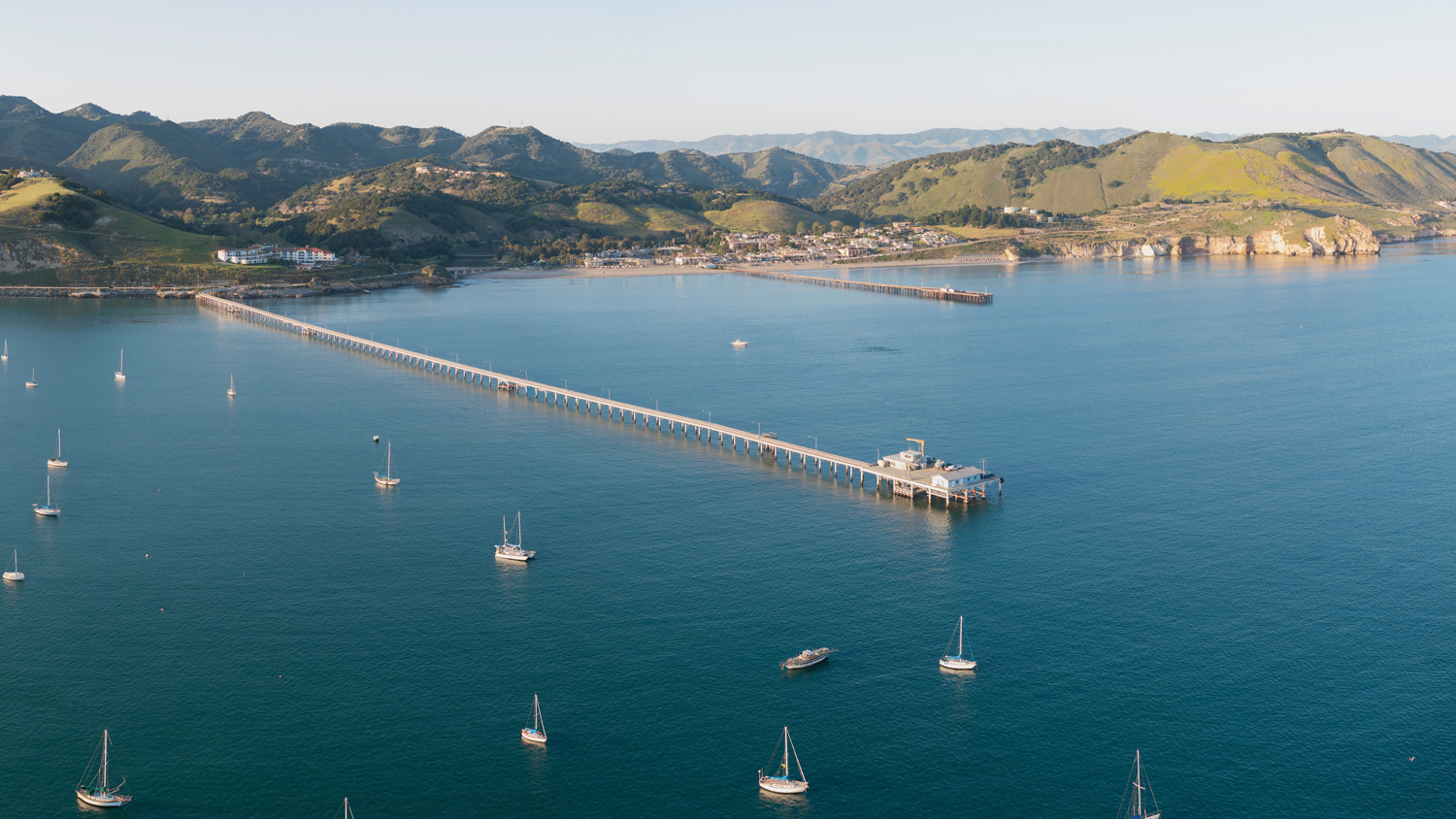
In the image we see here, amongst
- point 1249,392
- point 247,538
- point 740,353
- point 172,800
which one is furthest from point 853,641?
point 740,353

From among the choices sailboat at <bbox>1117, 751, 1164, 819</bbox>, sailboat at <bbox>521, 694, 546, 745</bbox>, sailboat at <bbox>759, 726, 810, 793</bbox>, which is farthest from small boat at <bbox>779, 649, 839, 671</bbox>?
sailboat at <bbox>1117, 751, 1164, 819</bbox>

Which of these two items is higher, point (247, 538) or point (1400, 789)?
point (247, 538)

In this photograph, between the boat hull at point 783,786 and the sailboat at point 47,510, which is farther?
the sailboat at point 47,510

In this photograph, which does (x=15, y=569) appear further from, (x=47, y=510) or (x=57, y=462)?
(x=57, y=462)

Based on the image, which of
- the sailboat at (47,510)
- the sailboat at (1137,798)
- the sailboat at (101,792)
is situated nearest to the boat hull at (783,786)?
the sailboat at (1137,798)

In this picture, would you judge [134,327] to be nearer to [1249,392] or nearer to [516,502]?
[516,502]

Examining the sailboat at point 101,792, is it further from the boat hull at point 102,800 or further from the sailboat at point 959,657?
the sailboat at point 959,657
